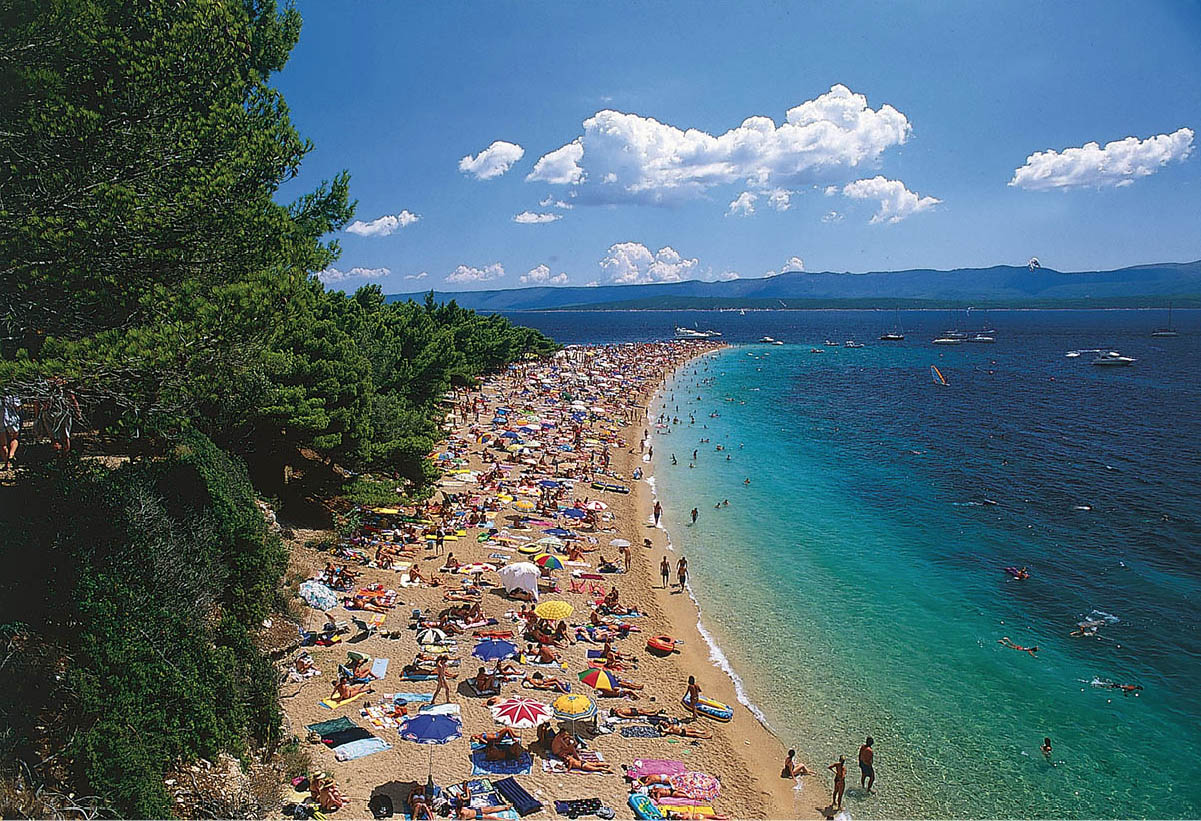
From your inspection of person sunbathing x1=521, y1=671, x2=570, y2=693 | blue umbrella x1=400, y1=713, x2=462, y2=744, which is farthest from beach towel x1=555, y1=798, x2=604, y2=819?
person sunbathing x1=521, y1=671, x2=570, y2=693

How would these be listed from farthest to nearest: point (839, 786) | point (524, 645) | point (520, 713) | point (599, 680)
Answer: point (524, 645) → point (599, 680) → point (520, 713) → point (839, 786)

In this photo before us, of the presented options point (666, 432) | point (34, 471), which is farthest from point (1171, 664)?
point (666, 432)

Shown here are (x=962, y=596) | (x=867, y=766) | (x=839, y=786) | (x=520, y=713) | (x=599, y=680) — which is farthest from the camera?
Result: (x=962, y=596)

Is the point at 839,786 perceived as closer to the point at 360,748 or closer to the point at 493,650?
the point at 493,650

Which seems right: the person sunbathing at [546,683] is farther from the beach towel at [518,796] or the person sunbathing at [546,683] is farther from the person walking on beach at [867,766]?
the person walking on beach at [867,766]

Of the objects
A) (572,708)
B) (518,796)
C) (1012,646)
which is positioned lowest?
(1012,646)

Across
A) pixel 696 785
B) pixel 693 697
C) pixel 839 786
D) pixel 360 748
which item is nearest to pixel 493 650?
pixel 360 748

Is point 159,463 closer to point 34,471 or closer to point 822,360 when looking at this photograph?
point 34,471
